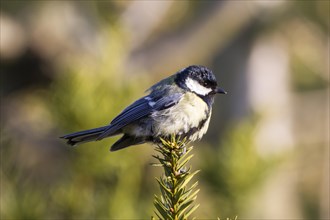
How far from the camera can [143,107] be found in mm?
2459

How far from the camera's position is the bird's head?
2451mm

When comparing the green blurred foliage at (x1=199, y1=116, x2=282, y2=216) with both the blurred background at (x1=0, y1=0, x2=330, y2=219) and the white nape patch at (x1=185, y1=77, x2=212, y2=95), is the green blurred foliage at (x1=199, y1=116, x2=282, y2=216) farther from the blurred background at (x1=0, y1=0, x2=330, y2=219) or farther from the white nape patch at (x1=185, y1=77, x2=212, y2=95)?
the white nape patch at (x1=185, y1=77, x2=212, y2=95)

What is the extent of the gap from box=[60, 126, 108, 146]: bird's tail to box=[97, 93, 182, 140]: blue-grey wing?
0.15 metres

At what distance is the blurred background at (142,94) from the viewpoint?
2.06m

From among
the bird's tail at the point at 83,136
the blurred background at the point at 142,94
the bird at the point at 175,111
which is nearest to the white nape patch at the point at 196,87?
the bird at the point at 175,111

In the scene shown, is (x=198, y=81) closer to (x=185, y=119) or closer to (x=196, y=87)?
(x=196, y=87)

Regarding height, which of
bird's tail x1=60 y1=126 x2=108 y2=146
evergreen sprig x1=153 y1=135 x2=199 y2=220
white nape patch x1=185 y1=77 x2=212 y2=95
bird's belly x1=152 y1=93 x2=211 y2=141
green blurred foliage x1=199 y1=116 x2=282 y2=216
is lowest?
evergreen sprig x1=153 y1=135 x2=199 y2=220

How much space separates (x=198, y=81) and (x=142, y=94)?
38 centimetres

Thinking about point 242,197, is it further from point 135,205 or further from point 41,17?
point 41,17

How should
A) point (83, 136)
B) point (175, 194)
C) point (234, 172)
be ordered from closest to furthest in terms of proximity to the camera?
point (175, 194), point (83, 136), point (234, 172)

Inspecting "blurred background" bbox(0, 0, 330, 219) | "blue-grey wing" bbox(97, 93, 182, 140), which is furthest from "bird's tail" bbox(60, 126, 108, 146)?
"blue-grey wing" bbox(97, 93, 182, 140)

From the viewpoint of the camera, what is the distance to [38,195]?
6.13 ft

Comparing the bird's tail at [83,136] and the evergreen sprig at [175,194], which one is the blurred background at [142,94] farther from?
the evergreen sprig at [175,194]

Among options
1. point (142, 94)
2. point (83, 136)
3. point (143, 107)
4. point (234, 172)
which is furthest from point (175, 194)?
point (142, 94)
